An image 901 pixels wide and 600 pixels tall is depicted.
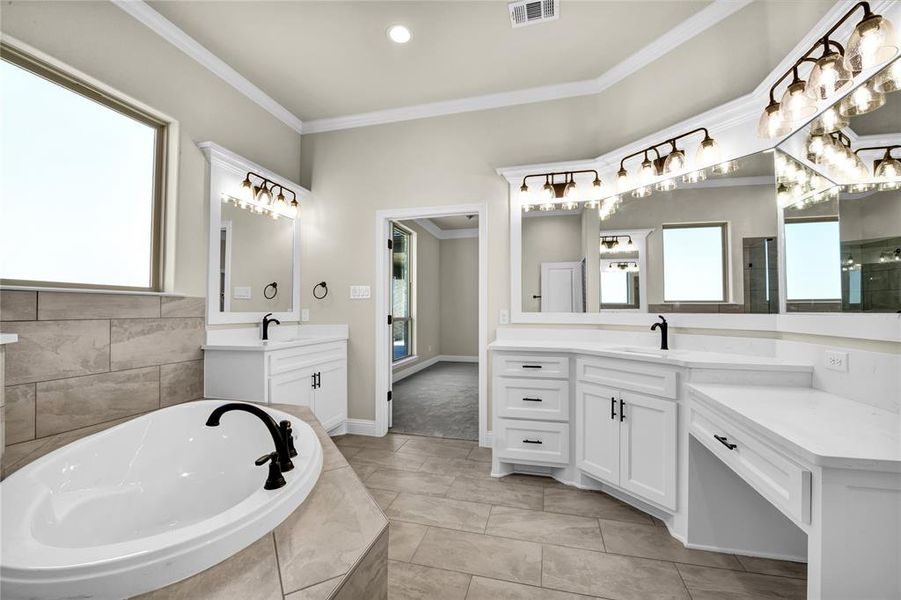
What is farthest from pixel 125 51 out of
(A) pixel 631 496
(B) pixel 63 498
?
(A) pixel 631 496

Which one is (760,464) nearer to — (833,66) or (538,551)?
(538,551)

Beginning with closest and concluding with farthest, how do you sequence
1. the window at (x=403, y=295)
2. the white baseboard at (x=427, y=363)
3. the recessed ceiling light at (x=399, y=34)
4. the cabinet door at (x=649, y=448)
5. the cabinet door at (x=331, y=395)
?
1. the cabinet door at (x=649, y=448)
2. the recessed ceiling light at (x=399, y=34)
3. the cabinet door at (x=331, y=395)
4. the white baseboard at (x=427, y=363)
5. the window at (x=403, y=295)

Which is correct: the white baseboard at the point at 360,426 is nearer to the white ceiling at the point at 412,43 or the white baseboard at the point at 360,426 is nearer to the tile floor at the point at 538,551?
the tile floor at the point at 538,551

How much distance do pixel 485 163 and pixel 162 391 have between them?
2828mm

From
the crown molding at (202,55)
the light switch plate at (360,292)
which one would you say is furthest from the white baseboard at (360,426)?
the crown molding at (202,55)

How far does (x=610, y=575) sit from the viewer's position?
1602 mm

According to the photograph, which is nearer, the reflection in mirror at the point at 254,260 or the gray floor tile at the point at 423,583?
the gray floor tile at the point at 423,583

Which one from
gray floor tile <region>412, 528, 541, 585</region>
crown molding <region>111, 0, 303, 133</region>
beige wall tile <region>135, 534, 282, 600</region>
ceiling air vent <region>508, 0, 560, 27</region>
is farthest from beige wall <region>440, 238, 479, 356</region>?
beige wall tile <region>135, 534, 282, 600</region>

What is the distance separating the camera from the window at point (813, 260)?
157 cm

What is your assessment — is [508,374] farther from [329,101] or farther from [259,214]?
[329,101]

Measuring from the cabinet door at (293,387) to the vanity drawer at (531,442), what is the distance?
1485 mm

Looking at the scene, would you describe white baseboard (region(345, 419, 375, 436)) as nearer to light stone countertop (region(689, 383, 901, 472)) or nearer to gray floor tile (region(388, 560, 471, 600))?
gray floor tile (region(388, 560, 471, 600))

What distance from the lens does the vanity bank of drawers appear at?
196 centimetres

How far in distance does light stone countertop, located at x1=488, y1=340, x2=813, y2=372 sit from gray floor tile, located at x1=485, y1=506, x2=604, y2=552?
A: 3.05 feet
